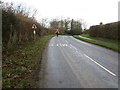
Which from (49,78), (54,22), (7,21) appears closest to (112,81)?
(49,78)

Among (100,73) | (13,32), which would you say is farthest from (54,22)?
(100,73)

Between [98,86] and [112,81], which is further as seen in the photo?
[112,81]

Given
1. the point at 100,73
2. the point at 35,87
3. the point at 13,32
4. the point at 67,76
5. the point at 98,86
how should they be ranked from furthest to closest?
the point at 13,32 → the point at 100,73 → the point at 67,76 → the point at 98,86 → the point at 35,87

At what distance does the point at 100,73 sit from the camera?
5891 millimetres

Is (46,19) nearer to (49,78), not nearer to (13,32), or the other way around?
(13,32)

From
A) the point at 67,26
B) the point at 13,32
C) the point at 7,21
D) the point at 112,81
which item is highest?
the point at 67,26

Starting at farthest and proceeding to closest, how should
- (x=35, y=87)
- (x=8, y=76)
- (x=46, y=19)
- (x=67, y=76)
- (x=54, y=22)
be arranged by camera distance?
1. (x=54, y=22)
2. (x=46, y=19)
3. (x=67, y=76)
4. (x=8, y=76)
5. (x=35, y=87)

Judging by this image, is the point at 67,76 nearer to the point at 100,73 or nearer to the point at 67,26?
the point at 100,73

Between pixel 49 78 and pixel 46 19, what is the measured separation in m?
60.7

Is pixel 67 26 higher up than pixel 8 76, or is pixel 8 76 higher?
pixel 67 26

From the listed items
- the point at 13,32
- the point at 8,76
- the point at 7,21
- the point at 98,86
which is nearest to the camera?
the point at 98,86

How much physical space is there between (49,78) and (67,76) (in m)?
0.91

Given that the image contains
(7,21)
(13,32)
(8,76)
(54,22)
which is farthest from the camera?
(54,22)

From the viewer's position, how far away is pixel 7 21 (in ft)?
33.4
